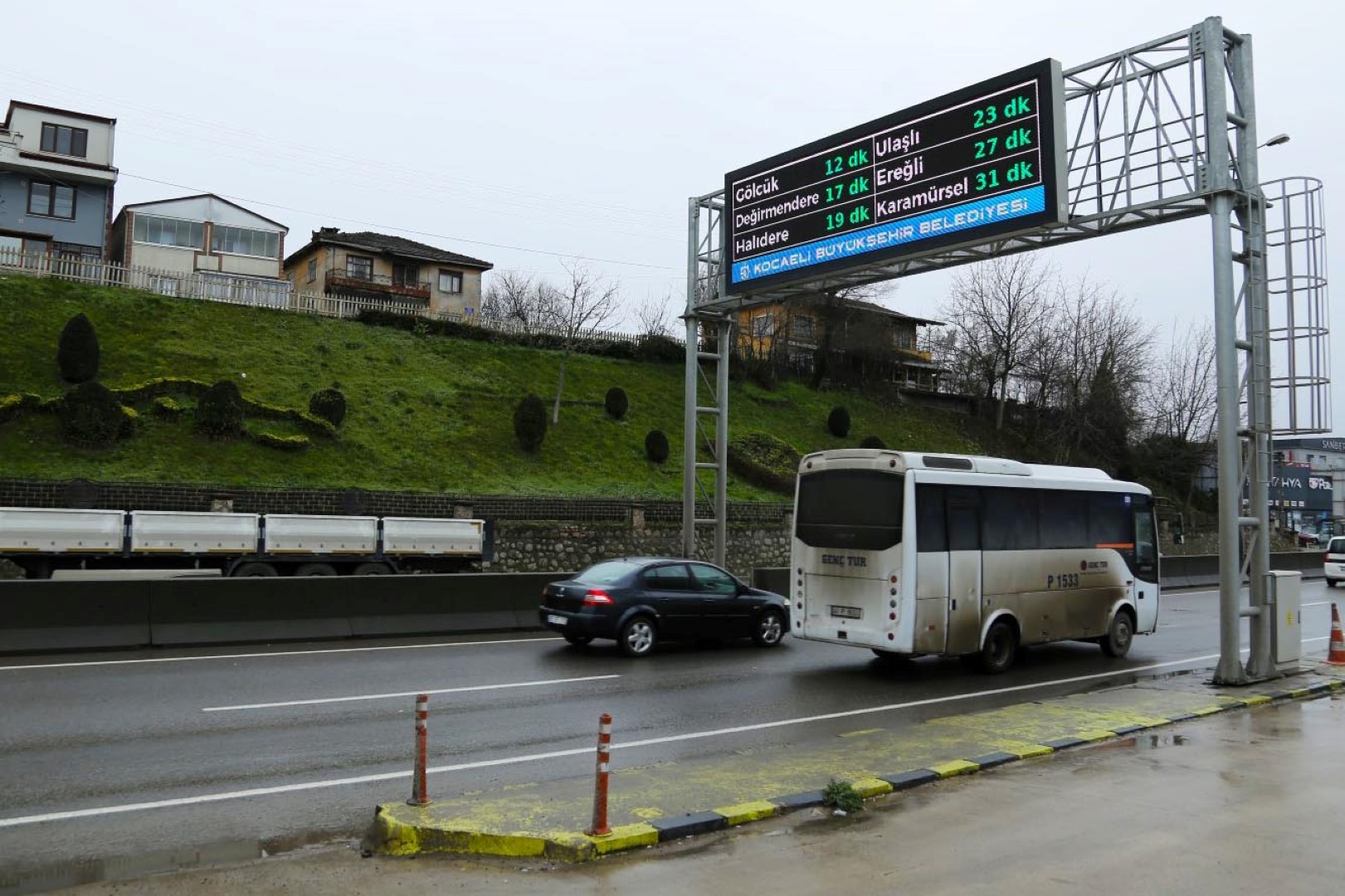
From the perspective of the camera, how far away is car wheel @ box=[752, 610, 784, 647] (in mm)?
17203

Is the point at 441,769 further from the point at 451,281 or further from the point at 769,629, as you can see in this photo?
the point at 451,281

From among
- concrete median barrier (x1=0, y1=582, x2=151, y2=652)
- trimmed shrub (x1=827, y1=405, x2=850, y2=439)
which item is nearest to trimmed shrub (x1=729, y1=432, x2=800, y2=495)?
trimmed shrub (x1=827, y1=405, x2=850, y2=439)

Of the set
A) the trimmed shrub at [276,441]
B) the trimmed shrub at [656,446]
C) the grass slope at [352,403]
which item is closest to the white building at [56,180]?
the grass slope at [352,403]

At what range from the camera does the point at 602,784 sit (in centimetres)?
654

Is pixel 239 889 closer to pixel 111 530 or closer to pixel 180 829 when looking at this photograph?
pixel 180 829

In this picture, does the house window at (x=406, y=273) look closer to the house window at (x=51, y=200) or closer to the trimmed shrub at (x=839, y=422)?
the house window at (x=51, y=200)

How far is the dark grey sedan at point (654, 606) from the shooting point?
1553 cm

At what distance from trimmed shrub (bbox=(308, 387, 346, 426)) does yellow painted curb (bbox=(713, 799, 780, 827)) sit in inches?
1219

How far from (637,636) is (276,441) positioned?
21504 millimetres

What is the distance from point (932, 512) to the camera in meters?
13.8

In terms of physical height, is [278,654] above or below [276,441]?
below

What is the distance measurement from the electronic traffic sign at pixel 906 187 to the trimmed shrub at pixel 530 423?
19.1m

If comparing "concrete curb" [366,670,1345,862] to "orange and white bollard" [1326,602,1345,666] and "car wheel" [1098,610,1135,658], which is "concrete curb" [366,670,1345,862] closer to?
"car wheel" [1098,610,1135,658]

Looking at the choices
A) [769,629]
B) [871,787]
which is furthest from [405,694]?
[769,629]
